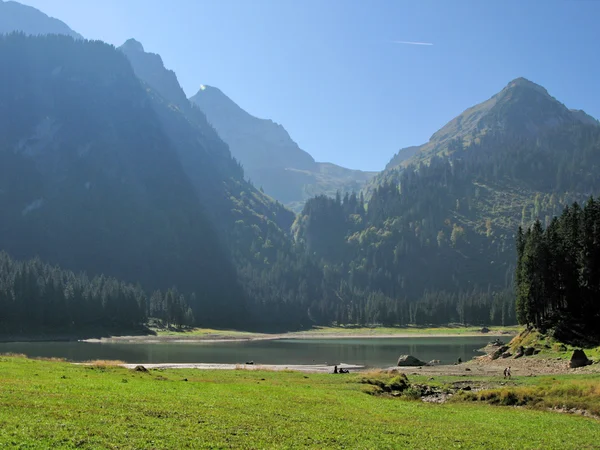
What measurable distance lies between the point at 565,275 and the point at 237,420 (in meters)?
91.5

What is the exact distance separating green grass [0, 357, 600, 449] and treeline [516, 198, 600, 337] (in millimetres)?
62105

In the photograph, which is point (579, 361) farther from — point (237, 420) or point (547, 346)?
point (237, 420)

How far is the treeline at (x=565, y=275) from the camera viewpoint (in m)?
91.2

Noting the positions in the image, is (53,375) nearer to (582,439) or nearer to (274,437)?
(274,437)

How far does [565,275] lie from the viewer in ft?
324

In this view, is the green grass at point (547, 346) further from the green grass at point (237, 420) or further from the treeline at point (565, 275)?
the green grass at point (237, 420)

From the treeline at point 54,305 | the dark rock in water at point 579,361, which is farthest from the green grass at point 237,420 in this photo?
the treeline at point 54,305

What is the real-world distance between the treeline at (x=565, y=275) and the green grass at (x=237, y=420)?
2445 inches

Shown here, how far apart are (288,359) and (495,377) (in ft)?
174

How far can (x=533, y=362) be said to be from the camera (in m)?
78.1

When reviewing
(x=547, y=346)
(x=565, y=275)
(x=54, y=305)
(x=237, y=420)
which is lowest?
(x=54, y=305)

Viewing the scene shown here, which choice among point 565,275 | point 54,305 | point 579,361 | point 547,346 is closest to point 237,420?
point 579,361

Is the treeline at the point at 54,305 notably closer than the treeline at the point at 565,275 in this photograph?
No

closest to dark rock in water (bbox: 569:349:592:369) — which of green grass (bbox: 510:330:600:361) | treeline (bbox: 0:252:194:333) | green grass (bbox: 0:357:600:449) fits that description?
green grass (bbox: 510:330:600:361)
